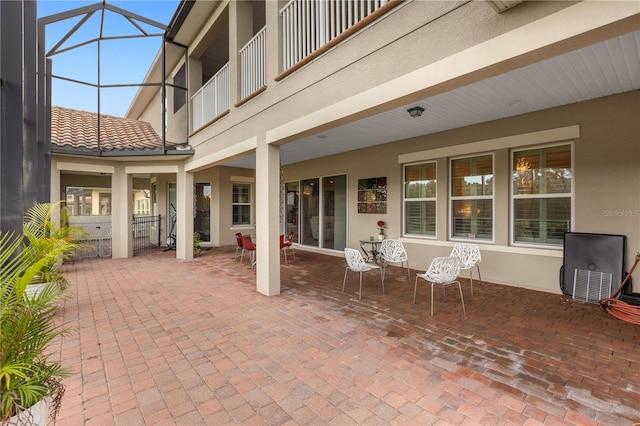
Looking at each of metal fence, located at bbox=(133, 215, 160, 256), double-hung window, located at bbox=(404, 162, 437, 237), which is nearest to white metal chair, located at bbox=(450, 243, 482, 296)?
double-hung window, located at bbox=(404, 162, 437, 237)

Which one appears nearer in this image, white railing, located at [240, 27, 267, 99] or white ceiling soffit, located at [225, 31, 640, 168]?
white ceiling soffit, located at [225, 31, 640, 168]

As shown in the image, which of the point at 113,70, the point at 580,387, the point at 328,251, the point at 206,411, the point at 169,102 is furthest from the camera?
the point at 169,102

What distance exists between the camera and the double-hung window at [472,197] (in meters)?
6.03

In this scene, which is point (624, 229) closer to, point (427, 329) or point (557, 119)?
point (557, 119)

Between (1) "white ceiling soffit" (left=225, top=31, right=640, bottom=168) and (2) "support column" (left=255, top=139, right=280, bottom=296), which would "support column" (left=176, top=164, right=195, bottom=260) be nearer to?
(1) "white ceiling soffit" (left=225, top=31, right=640, bottom=168)

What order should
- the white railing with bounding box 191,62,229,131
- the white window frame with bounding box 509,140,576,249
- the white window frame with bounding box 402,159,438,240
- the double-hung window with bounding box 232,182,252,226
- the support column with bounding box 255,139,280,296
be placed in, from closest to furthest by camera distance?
the white window frame with bounding box 509,140,576,249, the support column with bounding box 255,139,280,296, the white window frame with bounding box 402,159,438,240, the white railing with bounding box 191,62,229,131, the double-hung window with bounding box 232,182,252,226

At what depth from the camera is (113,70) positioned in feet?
25.9

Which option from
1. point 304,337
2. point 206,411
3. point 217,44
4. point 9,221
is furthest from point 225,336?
point 217,44

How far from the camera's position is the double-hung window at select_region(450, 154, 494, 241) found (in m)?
6.03

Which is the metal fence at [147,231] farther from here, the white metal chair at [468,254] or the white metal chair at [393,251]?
the white metal chair at [468,254]

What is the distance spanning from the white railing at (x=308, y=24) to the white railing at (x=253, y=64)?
783 mm

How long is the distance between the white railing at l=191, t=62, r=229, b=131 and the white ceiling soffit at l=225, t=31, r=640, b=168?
2428 millimetres

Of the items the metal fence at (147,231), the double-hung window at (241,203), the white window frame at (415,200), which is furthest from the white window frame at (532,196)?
the metal fence at (147,231)

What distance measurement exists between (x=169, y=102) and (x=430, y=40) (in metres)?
10.6
